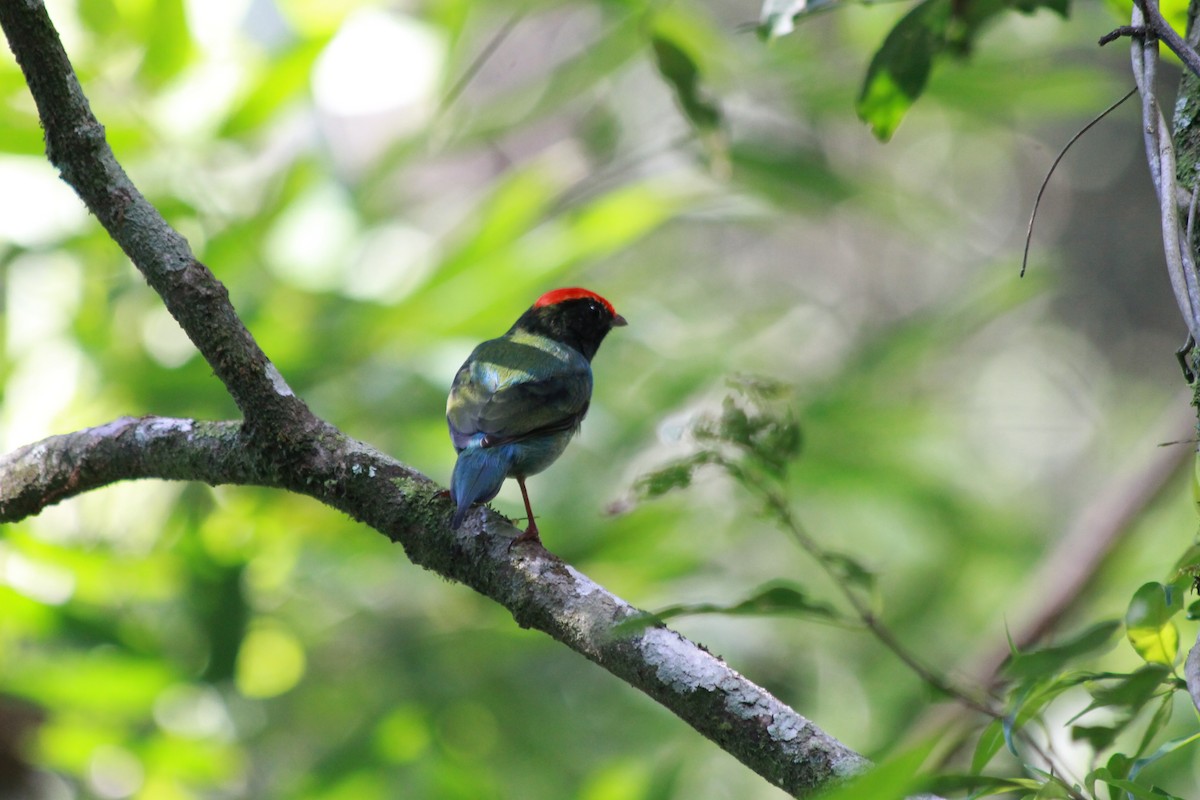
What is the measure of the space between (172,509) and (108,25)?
1.81 metres

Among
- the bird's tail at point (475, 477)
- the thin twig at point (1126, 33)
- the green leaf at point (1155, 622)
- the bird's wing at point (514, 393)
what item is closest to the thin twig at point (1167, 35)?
the thin twig at point (1126, 33)

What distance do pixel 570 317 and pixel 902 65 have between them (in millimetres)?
2468

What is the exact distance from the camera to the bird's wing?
350 centimetres

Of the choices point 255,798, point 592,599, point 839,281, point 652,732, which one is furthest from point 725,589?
point 839,281

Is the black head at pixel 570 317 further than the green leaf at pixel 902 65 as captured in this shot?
Yes

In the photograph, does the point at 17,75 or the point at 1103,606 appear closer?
the point at 17,75

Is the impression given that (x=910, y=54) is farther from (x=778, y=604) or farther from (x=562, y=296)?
(x=562, y=296)

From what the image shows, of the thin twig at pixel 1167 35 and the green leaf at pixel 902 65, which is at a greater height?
the green leaf at pixel 902 65

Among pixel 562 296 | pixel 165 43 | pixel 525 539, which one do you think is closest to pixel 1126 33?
pixel 525 539

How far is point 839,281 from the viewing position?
37.4ft

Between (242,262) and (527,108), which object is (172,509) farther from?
(527,108)

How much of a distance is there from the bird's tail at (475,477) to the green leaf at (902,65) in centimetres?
134

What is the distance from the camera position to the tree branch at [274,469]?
1900 millimetres

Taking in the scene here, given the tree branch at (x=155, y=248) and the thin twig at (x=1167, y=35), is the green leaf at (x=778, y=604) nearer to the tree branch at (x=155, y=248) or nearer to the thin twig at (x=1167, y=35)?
the tree branch at (x=155, y=248)
